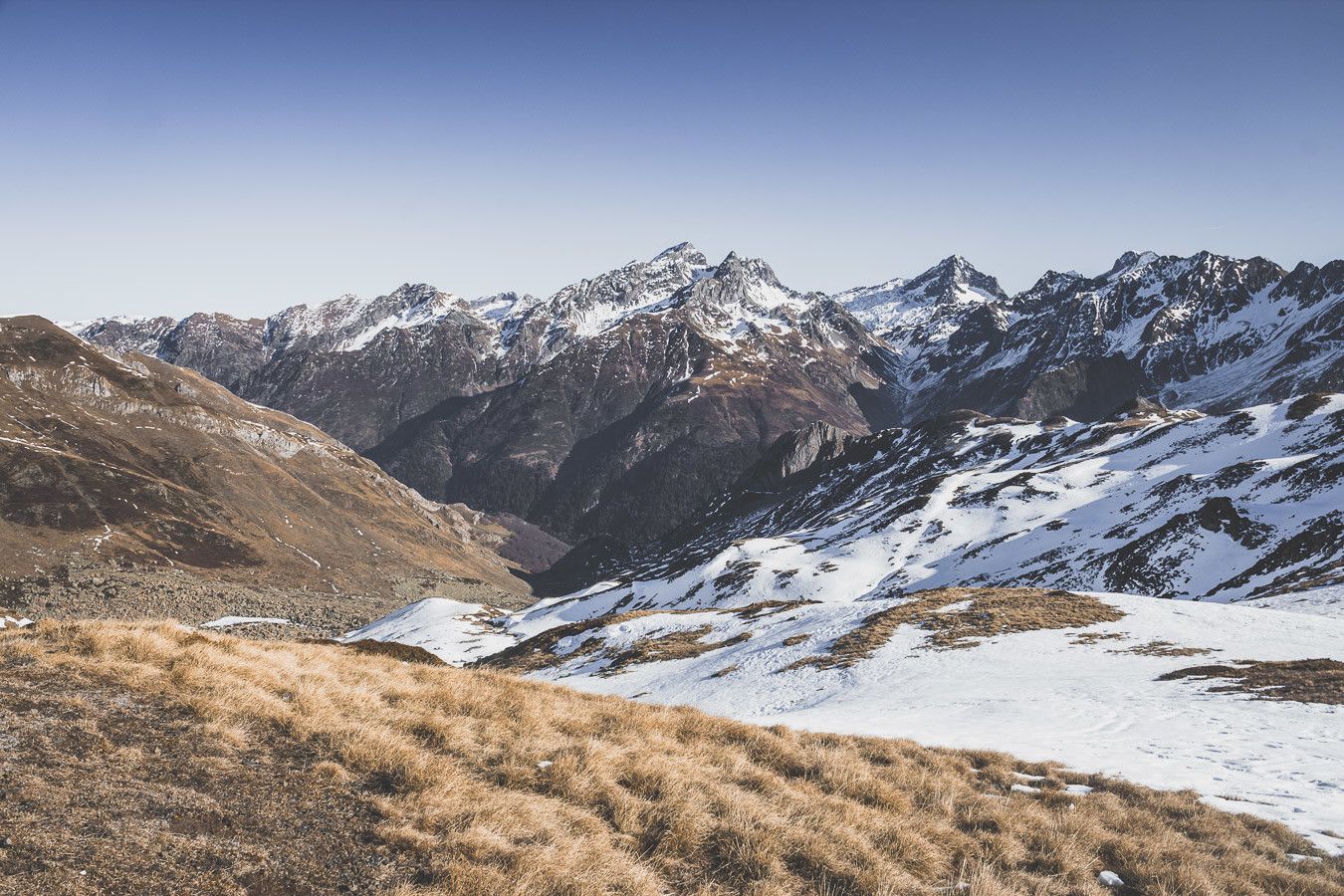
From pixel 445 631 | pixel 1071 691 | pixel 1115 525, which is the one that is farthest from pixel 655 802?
pixel 445 631

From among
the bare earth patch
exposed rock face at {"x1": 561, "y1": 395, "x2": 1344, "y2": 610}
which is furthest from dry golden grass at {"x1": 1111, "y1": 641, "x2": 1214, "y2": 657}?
exposed rock face at {"x1": 561, "y1": 395, "x2": 1344, "y2": 610}

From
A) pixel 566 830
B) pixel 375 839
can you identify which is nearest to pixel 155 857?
pixel 375 839

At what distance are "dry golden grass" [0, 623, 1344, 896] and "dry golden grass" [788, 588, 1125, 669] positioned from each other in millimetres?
23114

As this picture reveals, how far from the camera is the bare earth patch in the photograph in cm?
2083

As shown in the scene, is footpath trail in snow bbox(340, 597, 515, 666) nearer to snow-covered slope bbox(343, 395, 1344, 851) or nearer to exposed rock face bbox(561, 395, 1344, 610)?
snow-covered slope bbox(343, 395, 1344, 851)

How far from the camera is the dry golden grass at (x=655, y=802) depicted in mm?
7992

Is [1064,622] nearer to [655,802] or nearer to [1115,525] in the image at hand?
[655,802]

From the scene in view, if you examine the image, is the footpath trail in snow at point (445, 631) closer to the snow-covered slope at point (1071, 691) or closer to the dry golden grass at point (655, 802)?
the snow-covered slope at point (1071, 691)

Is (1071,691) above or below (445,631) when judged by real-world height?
above

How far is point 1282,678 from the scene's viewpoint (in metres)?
22.9

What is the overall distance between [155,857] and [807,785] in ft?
28.7

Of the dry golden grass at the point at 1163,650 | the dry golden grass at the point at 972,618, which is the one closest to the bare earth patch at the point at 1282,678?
the dry golden grass at the point at 1163,650

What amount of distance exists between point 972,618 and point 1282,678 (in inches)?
690

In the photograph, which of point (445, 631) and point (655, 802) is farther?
point (445, 631)
